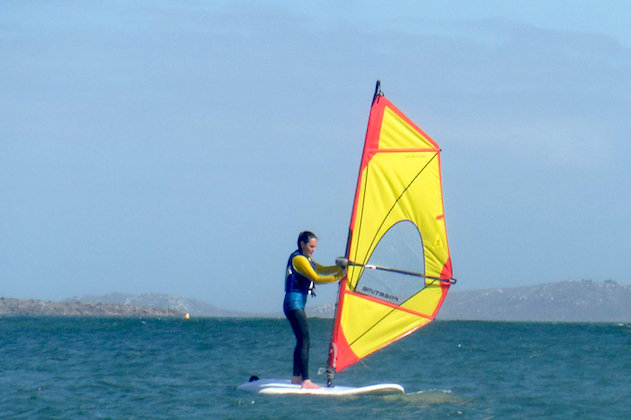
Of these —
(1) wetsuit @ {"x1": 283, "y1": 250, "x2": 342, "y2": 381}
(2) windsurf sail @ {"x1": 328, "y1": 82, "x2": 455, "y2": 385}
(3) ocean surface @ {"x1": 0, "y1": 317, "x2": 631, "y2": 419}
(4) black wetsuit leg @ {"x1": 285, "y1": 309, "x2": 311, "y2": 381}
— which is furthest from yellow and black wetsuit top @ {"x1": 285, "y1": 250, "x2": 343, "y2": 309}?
(3) ocean surface @ {"x1": 0, "y1": 317, "x2": 631, "y2": 419}

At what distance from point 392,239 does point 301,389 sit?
2290 millimetres

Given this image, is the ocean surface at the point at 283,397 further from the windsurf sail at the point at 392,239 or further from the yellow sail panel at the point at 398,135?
the yellow sail panel at the point at 398,135

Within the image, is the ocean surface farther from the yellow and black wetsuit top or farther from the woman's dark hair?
the woman's dark hair

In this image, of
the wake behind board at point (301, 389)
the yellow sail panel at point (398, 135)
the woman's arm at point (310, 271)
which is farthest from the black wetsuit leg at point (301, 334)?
the yellow sail panel at point (398, 135)

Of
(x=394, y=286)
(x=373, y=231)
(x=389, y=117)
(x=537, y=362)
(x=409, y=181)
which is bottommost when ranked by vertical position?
(x=537, y=362)

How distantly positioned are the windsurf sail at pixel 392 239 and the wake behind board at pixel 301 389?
1.25 ft

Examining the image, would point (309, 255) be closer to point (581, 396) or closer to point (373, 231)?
point (373, 231)

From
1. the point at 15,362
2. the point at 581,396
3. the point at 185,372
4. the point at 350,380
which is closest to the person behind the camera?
the point at 581,396

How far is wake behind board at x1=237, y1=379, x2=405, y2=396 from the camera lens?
10023 mm

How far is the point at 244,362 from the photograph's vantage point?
21047 millimetres

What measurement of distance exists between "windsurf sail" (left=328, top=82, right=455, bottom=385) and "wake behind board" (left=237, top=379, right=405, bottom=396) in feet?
1.25

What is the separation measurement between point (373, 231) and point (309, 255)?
876 mm

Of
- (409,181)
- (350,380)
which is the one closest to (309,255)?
(409,181)

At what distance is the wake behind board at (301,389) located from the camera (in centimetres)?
1002
